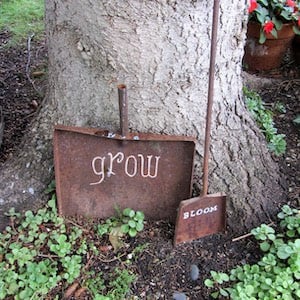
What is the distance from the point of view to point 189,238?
1.73m

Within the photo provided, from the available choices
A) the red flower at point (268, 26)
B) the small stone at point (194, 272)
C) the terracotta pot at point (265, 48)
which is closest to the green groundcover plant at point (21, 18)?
the terracotta pot at point (265, 48)

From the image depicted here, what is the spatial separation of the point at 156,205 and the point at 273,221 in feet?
1.51

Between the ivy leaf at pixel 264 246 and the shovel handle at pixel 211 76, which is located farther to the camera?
the ivy leaf at pixel 264 246

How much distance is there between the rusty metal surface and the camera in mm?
1685

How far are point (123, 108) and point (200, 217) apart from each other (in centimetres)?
50

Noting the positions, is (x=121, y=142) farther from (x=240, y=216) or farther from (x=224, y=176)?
(x=240, y=216)

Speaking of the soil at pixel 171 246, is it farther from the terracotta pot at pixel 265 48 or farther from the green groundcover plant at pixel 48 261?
the terracotta pot at pixel 265 48

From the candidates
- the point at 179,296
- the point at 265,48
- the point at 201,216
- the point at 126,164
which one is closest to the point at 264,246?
the point at 201,216

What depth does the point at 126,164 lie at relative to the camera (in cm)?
173

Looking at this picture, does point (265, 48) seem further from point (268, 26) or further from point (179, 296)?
point (179, 296)

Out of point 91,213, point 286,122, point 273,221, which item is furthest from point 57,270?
point 286,122

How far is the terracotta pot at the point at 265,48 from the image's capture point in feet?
9.46

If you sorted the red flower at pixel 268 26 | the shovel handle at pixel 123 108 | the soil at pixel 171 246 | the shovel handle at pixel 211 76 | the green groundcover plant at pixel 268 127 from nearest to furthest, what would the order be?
the shovel handle at pixel 211 76, the shovel handle at pixel 123 108, the soil at pixel 171 246, the green groundcover plant at pixel 268 127, the red flower at pixel 268 26

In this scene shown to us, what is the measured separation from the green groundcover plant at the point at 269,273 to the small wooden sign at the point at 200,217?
142 millimetres
